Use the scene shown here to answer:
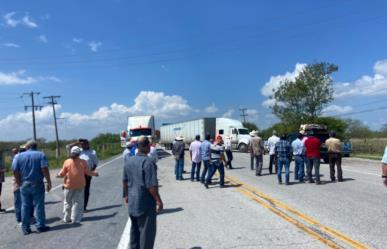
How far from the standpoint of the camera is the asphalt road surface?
706cm

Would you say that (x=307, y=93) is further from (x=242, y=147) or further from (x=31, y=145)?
(x=31, y=145)

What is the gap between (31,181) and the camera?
27.9 feet

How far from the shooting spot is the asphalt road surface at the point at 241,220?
23.2ft

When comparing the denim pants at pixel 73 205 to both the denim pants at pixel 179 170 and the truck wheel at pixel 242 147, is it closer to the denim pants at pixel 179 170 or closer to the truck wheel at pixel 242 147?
the denim pants at pixel 179 170

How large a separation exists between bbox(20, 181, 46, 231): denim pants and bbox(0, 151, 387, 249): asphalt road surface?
324 mm

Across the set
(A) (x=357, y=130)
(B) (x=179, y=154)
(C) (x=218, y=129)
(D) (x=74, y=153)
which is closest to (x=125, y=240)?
(D) (x=74, y=153)

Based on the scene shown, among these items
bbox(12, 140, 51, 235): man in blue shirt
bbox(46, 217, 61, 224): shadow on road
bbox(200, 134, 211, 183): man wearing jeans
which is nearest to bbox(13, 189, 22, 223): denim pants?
bbox(46, 217, 61, 224): shadow on road

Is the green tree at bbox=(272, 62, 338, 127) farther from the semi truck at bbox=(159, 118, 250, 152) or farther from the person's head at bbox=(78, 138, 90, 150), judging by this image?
the person's head at bbox=(78, 138, 90, 150)

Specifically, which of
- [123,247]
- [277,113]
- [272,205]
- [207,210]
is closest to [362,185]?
[272,205]

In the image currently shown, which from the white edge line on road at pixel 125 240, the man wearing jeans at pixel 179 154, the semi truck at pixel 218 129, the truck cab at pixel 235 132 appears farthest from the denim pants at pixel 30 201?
the truck cab at pixel 235 132

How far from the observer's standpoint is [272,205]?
10266 millimetres

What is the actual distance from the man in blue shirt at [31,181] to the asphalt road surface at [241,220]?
35 cm

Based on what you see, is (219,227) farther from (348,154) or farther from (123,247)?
(348,154)

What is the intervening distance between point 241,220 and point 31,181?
422 cm
